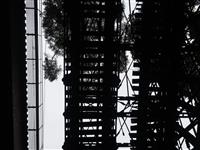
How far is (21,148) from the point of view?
8961mm

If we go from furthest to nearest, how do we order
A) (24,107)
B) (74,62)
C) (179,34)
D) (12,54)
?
(74,62), (24,107), (179,34), (12,54)

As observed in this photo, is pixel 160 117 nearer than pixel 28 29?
Yes

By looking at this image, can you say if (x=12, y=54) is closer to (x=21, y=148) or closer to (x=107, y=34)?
(x=21, y=148)

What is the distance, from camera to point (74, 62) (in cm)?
1009

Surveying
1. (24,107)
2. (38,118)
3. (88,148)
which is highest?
(24,107)

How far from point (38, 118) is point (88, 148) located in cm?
240

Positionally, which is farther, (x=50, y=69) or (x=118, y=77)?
(x=50, y=69)

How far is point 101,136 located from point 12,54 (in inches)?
209

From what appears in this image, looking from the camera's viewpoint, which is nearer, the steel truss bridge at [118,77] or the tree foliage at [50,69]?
the steel truss bridge at [118,77]

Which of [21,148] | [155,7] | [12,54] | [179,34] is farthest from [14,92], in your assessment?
[155,7]

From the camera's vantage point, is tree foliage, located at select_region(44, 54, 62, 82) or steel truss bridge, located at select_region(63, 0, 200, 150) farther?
tree foliage, located at select_region(44, 54, 62, 82)

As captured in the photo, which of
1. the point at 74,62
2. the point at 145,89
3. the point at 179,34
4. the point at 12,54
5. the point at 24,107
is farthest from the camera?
the point at 145,89

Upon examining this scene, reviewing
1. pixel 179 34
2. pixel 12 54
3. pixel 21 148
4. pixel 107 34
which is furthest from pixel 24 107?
pixel 179 34

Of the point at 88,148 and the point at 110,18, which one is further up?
the point at 110,18
